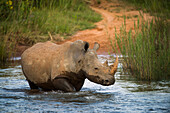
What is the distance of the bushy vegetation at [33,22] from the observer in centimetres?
1168

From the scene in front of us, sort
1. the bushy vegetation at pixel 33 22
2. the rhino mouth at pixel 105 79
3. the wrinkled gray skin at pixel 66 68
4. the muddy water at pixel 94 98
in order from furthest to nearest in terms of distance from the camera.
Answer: the bushy vegetation at pixel 33 22
the wrinkled gray skin at pixel 66 68
the rhino mouth at pixel 105 79
the muddy water at pixel 94 98

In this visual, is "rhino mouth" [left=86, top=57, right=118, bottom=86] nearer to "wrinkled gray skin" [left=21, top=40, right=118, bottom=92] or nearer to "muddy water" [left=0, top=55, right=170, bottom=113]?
"wrinkled gray skin" [left=21, top=40, right=118, bottom=92]

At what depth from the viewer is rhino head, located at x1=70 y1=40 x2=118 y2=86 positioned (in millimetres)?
5672

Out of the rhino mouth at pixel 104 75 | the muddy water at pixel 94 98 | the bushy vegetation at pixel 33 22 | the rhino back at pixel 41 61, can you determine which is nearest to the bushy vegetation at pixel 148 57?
the muddy water at pixel 94 98

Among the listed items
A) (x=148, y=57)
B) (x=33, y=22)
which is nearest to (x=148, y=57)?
(x=148, y=57)

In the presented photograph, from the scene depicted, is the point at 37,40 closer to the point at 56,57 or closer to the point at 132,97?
the point at 56,57

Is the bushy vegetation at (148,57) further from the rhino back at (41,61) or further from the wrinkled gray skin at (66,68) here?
the rhino back at (41,61)

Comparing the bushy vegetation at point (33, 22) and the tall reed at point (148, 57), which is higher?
the bushy vegetation at point (33, 22)

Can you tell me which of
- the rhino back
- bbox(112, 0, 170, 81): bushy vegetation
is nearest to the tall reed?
bbox(112, 0, 170, 81): bushy vegetation

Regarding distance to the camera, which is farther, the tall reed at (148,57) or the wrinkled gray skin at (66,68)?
the tall reed at (148,57)

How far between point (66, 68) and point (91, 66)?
0.46 metres

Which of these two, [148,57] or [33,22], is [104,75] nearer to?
[148,57]

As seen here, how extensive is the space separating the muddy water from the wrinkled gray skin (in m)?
0.22

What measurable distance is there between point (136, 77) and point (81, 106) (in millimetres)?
2736
